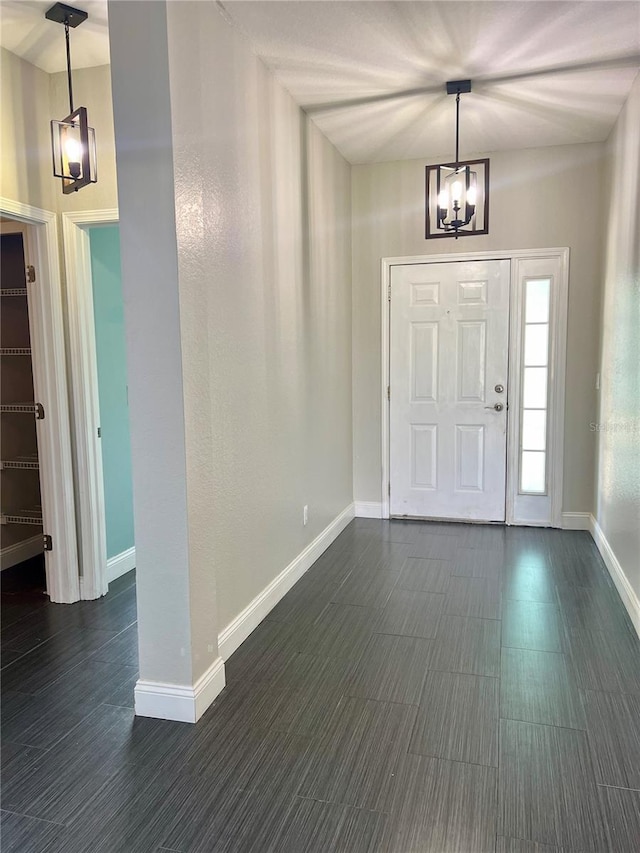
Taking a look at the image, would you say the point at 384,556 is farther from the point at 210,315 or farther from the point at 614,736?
the point at 210,315

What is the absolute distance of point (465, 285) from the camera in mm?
4621

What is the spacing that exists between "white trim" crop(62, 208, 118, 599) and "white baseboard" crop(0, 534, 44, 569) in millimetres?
837

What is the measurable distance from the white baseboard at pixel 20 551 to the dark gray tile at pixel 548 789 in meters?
3.20

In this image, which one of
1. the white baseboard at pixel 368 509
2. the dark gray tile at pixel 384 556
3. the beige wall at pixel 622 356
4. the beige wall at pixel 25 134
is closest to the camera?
the beige wall at pixel 25 134

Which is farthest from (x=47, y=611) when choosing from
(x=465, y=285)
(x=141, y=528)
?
(x=465, y=285)

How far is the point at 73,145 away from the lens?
2.64m

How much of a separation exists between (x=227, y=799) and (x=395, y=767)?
0.54 meters

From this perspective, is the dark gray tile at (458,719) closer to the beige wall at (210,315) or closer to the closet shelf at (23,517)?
the beige wall at (210,315)

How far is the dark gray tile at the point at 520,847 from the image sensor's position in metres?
1.67

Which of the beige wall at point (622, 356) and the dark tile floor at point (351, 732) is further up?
the beige wall at point (622, 356)

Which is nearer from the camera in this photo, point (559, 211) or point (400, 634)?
point (400, 634)

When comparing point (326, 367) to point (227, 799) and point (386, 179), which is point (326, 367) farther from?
point (227, 799)

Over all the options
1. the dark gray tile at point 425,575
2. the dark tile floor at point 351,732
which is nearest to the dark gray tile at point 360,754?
the dark tile floor at point 351,732

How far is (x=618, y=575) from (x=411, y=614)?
121 cm
